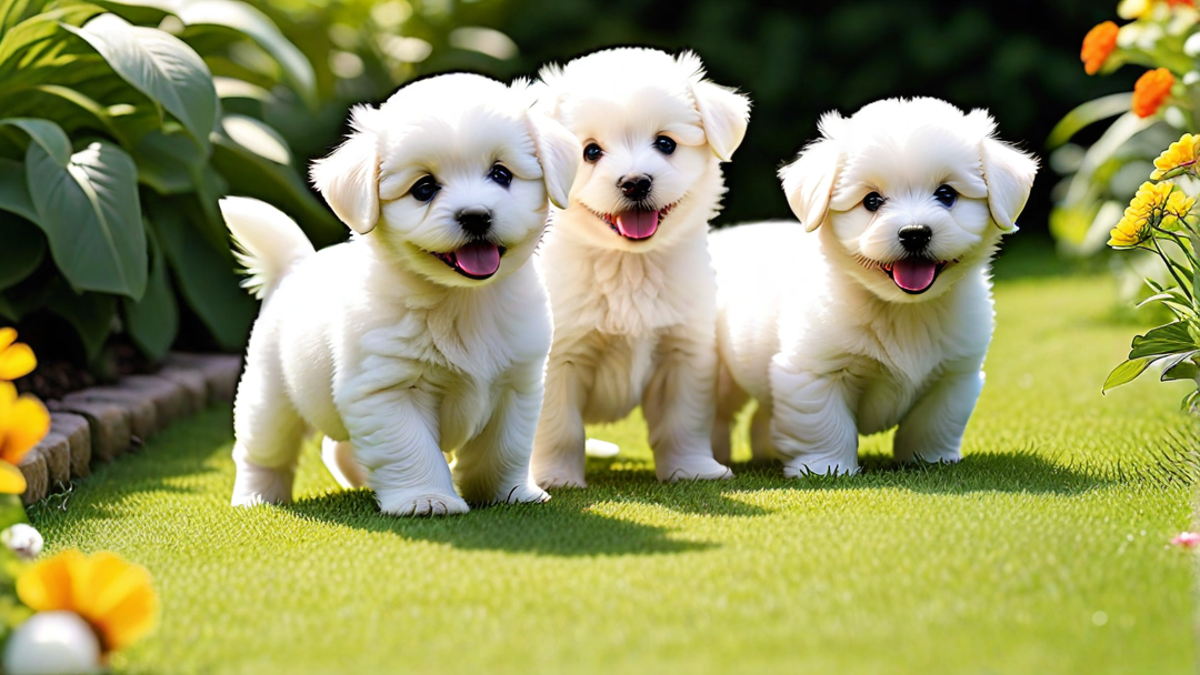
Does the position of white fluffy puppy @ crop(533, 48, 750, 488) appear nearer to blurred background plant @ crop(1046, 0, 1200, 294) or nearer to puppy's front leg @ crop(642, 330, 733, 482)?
puppy's front leg @ crop(642, 330, 733, 482)

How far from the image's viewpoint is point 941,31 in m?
11.1

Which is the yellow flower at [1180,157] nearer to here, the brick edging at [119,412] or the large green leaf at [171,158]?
the brick edging at [119,412]

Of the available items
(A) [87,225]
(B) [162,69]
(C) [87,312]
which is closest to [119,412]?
(C) [87,312]

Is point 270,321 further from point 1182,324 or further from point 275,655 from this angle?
point 1182,324

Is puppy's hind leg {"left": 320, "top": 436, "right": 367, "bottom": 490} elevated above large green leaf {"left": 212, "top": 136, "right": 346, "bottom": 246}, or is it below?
below

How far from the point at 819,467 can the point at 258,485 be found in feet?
6.11

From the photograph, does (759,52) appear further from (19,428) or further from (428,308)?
(19,428)

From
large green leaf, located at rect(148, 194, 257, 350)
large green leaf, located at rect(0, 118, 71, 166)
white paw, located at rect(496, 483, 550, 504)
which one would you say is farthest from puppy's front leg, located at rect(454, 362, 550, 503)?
large green leaf, located at rect(148, 194, 257, 350)

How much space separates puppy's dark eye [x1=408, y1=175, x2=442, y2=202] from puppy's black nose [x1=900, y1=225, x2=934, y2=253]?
1.40 meters

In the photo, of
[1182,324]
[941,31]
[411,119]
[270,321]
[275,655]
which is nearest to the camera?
[275,655]

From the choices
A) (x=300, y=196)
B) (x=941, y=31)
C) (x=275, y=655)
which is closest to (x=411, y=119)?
(x=275, y=655)

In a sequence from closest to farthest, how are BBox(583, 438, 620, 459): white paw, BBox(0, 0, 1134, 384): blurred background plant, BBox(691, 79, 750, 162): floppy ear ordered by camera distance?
BBox(691, 79, 750, 162): floppy ear
BBox(583, 438, 620, 459): white paw
BBox(0, 0, 1134, 384): blurred background plant

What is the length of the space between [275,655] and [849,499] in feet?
5.81

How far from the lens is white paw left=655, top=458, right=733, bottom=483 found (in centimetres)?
431
